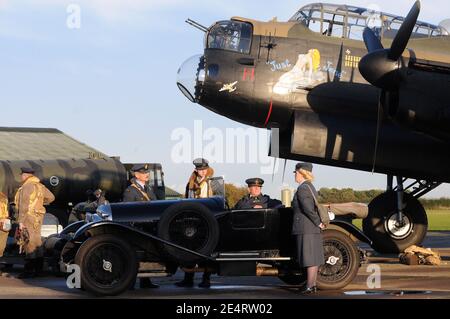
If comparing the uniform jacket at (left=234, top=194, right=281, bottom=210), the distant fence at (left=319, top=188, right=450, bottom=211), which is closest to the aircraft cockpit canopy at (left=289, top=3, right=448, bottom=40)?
the uniform jacket at (left=234, top=194, right=281, bottom=210)

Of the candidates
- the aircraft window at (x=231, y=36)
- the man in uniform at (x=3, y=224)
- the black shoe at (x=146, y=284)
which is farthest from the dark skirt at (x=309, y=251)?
the aircraft window at (x=231, y=36)

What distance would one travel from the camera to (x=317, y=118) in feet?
58.0

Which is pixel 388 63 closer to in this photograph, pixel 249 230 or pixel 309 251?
pixel 249 230

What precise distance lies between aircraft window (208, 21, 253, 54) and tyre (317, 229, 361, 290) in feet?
22.4

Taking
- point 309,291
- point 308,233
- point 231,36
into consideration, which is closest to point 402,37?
point 231,36

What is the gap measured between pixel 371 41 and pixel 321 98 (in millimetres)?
1471

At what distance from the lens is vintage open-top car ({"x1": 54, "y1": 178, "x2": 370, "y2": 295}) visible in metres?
11.5

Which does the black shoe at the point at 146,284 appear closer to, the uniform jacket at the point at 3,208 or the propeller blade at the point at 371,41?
the uniform jacket at the point at 3,208

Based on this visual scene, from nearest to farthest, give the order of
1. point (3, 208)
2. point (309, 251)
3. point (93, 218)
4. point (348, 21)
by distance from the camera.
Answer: point (309, 251) < point (93, 218) < point (3, 208) < point (348, 21)

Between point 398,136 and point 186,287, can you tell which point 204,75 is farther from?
point 186,287

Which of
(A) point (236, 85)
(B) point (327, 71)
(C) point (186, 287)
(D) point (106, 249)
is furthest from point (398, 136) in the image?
(D) point (106, 249)

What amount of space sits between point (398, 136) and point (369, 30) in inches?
86.5

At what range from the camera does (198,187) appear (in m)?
14.5
